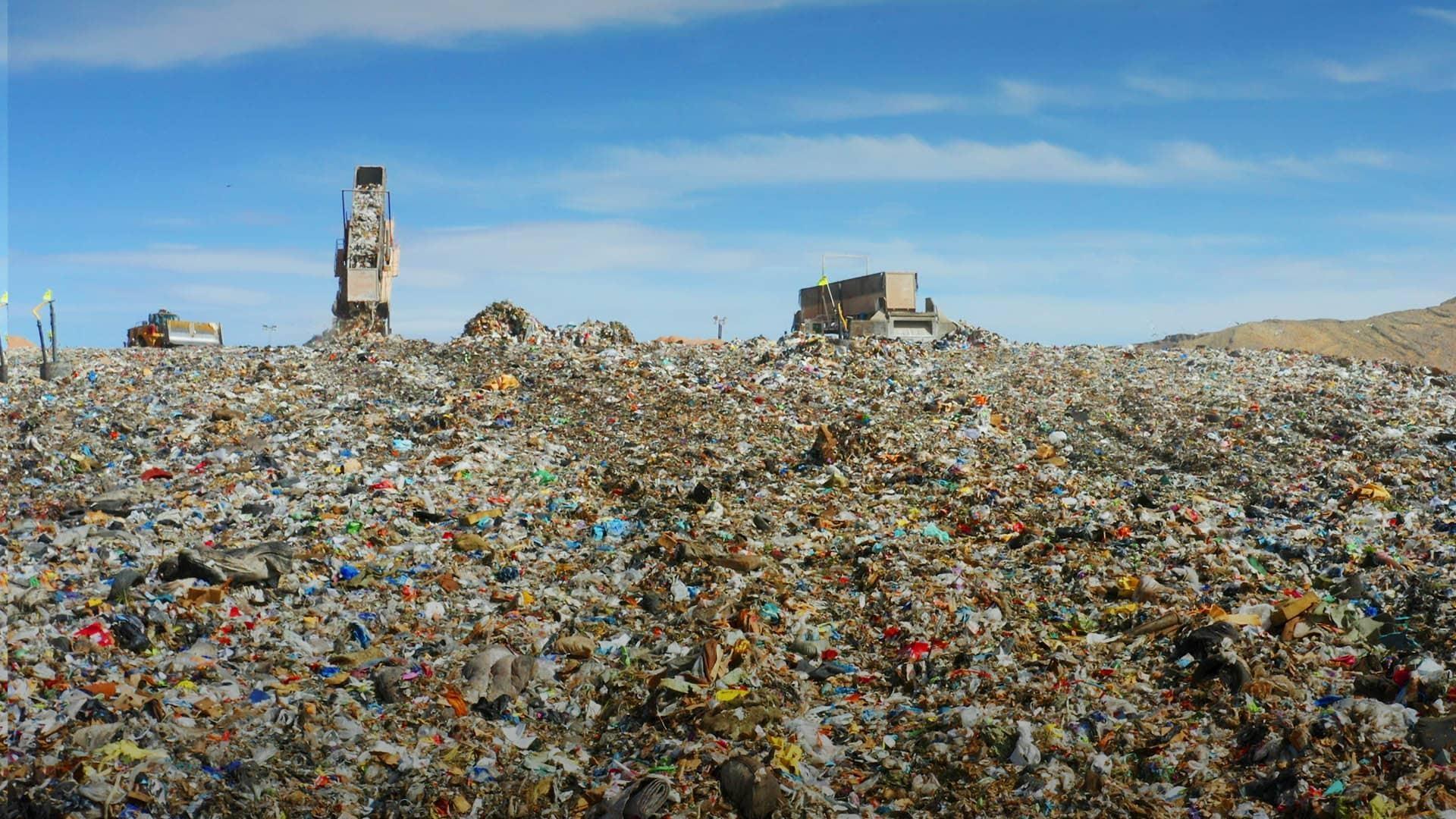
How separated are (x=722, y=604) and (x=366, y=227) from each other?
490 inches

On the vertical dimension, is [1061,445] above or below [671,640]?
above

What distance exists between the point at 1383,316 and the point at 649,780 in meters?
38.8

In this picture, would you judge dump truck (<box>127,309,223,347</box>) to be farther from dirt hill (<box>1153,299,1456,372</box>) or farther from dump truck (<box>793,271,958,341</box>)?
dirt hill (<box>1153,299,1456,372</box>)

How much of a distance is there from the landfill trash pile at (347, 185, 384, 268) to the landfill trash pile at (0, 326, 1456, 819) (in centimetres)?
531

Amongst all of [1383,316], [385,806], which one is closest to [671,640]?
[385,806]

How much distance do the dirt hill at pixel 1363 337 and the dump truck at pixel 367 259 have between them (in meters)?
23.8

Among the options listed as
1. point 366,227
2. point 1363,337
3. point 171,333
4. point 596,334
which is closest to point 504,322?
point 596,334

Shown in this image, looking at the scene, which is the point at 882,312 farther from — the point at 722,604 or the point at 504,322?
the point at 722,604

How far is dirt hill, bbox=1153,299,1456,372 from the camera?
104 feet

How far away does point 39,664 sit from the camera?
539 cm

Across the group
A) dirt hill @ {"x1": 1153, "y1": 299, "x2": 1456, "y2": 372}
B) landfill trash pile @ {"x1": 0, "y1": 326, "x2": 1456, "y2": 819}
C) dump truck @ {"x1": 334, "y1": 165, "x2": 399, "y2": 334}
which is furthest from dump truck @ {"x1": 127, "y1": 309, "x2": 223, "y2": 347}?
dirt hill @ {"x1": 1153, "y1": 299, "x2": 1456, "y2": 372}

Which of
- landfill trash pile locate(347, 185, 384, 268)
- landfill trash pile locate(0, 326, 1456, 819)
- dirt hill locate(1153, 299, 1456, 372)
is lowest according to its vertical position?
landfill trash pile locate(0, 326, 1456, 819)

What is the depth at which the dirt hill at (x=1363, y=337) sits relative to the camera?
31625 mm

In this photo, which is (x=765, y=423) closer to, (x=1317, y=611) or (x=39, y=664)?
(x=1317, y=611)
